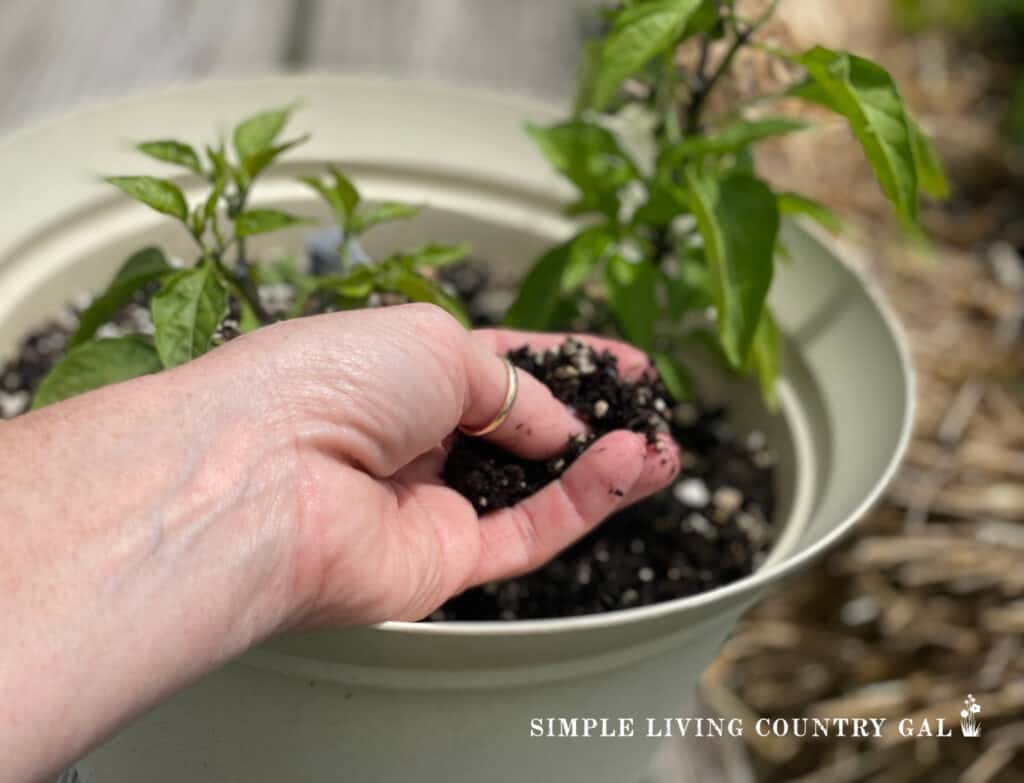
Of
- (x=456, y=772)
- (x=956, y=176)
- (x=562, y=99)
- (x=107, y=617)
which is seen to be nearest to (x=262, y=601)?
(x=107, y=617)

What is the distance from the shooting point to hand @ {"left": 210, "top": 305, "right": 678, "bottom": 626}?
2.10 ft

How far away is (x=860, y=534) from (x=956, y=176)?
1011 millimetres

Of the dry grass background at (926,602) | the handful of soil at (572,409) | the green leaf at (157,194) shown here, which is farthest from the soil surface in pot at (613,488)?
the dry grass background at (926,602)

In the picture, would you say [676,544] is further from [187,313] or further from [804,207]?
[187,313]

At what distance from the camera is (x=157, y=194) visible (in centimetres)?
75

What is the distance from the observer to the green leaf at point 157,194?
0.73 meters

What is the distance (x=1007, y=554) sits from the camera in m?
1.50

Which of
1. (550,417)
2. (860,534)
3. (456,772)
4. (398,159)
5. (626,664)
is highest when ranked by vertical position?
(398,159)

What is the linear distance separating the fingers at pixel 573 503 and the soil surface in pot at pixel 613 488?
0.07 ft

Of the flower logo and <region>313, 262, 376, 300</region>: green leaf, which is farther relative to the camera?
the flower logo

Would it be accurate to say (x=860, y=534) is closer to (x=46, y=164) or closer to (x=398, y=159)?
(x=398, y=159)

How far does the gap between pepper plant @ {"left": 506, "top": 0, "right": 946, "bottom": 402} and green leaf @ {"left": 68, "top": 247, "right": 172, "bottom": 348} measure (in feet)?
1.11

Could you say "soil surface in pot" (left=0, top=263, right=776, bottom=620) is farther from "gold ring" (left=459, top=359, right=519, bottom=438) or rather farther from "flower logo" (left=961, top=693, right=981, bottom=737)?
"flower logo" (left=961, top=693, right=981, bottom=737)

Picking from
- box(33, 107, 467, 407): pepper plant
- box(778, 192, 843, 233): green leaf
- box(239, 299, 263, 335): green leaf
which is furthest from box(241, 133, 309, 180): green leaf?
box(778, 192, 843, 233): green leaf
